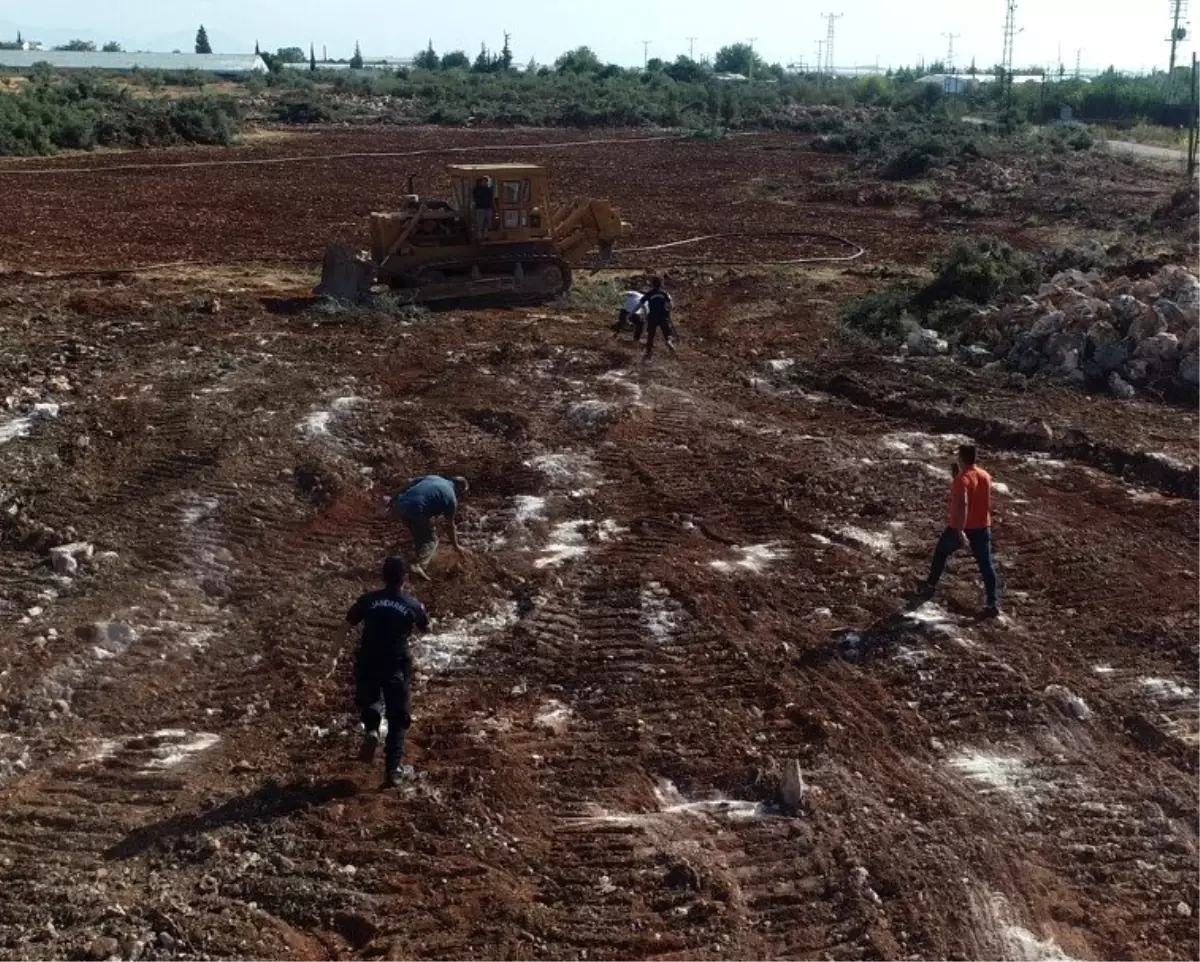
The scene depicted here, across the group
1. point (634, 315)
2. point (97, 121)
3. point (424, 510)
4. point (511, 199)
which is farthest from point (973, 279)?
point (97, 121)

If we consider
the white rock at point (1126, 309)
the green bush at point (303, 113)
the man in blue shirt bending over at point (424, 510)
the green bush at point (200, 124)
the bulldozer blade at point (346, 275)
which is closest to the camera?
the man in blue shirt bending over at point (424, 510)

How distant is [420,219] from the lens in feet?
65.4

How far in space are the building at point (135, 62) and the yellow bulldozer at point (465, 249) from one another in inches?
3447

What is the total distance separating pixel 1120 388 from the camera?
51.4ft

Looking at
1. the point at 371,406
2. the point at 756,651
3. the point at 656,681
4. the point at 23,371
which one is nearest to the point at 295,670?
the point at 656,681

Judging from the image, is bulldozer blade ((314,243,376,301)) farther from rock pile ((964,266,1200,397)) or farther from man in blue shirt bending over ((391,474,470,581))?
man in blue shirt bending over ((391,474,470,581))

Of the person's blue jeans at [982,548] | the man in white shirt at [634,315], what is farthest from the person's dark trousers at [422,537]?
the man in white shirt at [634,315]

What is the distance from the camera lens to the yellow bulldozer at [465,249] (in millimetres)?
19750

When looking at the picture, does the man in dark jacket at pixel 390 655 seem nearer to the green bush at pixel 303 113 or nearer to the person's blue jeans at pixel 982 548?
the person's blue jeans at pixel 982 548

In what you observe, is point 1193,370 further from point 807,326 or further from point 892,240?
point 892,240

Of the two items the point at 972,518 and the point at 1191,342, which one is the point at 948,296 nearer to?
the point at 1191,342

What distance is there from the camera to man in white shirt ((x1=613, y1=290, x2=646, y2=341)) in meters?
17.9

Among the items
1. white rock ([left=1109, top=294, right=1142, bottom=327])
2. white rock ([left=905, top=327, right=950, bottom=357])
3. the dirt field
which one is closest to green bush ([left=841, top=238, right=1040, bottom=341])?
white rock ([left=905, top=327, right=950, bottom=357])

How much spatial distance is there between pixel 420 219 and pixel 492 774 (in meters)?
13.8
